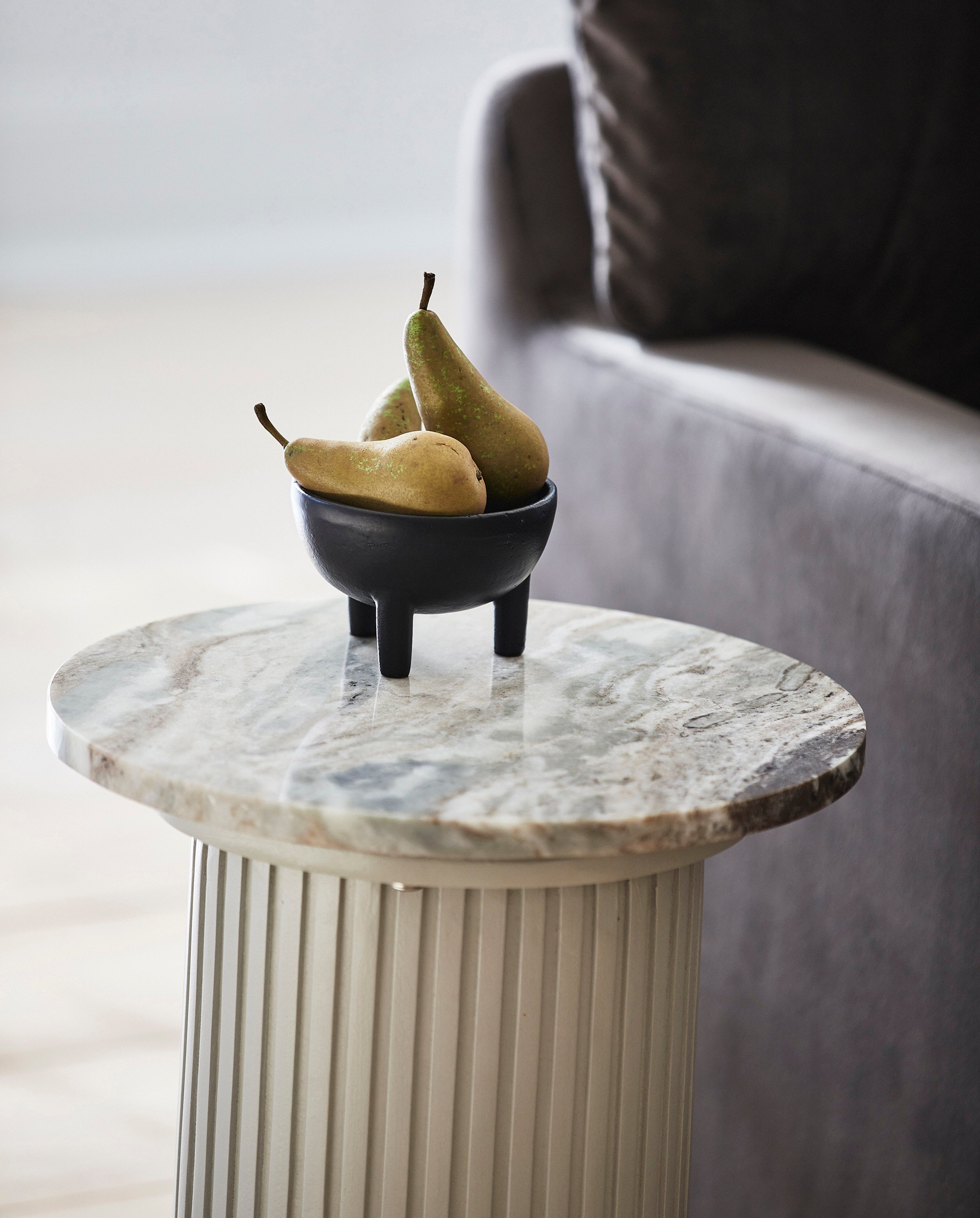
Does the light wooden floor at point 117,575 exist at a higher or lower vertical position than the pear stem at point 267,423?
lower

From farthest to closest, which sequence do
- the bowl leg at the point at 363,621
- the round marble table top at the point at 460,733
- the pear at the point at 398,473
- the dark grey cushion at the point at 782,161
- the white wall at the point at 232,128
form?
the white wall at the point at 232,128 < the dark grey cushion at the point at 782,161 < the bowl leg at the point at 363,621 < the pear at the point at 398,473 < the round marble table top at the point at 460,733

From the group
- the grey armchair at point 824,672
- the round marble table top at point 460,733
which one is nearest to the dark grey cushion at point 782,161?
the grey armchair at point 824,672

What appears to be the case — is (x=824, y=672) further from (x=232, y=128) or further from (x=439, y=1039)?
(x=232, y=128)

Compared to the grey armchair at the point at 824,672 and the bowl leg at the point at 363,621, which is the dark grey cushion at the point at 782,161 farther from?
the bowl leg at the point at 363,621

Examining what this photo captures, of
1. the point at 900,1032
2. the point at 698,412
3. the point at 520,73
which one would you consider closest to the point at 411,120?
the point at 520,73

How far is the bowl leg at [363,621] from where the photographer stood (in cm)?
89

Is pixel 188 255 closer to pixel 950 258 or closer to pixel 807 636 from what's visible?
pixel 950 258

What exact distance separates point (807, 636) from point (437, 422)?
0.41m

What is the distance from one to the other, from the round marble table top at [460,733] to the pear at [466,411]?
0.12 metres

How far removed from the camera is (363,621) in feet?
2.94

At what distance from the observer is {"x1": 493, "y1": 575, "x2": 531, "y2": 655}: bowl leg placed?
86cm

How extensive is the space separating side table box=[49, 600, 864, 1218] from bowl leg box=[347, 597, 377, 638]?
0.23 ft

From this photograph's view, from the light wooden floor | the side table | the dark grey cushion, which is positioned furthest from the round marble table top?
the light wooden floor

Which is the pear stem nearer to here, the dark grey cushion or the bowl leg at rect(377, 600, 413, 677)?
the bowl leg at rect(377, 600, 413, 677)
